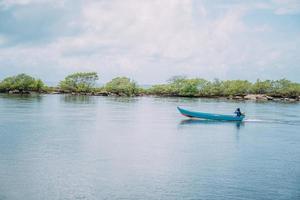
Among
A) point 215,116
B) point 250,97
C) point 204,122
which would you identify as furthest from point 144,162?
point 250,97

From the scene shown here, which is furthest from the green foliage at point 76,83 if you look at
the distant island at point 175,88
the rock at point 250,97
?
the rock at point 250,97

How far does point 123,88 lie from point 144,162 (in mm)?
121860

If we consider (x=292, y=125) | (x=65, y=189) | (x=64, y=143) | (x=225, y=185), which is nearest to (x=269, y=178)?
(x=225, y=185)

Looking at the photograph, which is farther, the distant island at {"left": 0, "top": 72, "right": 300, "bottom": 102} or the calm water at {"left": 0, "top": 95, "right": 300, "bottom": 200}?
the distant island at {"left": 0, "top": 72, "right": 300, "bottom": 102}

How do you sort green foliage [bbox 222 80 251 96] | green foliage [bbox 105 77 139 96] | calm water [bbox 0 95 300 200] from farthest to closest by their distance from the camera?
green foliage [bbox 105 77 139 96]
green foliage [bbox 222 80 251 96]
calm water [bbox 0 95 300 200]

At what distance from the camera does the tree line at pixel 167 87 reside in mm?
140000

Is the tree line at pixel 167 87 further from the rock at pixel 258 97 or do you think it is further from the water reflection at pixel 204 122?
the water reflection at pixel 204 122

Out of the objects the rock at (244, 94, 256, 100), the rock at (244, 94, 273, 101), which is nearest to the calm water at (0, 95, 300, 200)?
the rock at (244, 94, 256, 100)

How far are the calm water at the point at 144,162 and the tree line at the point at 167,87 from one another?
96.3m

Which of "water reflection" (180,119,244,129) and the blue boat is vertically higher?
the blue boat

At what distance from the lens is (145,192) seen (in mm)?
19828

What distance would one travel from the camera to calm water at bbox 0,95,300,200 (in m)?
20.0

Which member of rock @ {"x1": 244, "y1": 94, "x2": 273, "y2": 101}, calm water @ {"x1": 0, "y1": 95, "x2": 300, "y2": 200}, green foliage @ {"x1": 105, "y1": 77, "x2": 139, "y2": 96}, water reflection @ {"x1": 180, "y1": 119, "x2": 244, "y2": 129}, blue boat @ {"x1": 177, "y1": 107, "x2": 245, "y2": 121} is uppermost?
green foliage @ {"x1": 105, "y1": 77, "x2": 139, "y2": 96}

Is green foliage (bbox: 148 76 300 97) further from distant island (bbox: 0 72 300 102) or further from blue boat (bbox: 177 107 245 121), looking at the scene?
blue boat (bbox: 177 107 245 121)
